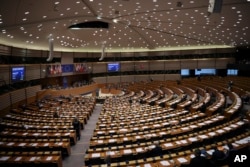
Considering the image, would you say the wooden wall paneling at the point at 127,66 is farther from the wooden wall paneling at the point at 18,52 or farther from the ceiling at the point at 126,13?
the ceiling at the point at 126,13

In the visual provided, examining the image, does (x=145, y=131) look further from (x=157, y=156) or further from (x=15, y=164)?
(x=15, y=164)

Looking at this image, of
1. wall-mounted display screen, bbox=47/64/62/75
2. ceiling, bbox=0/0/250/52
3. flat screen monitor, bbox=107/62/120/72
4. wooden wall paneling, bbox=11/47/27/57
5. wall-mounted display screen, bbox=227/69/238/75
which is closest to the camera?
ceiling, bbox=0/0/250/52

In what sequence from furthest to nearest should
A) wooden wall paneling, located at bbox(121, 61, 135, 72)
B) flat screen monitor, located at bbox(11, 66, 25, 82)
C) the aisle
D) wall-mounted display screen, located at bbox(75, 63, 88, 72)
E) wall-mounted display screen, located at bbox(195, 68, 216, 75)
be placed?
wooden wall paneling, located at bbox(121, 61, 135, 72) → wall-mounted display screen, located at bbox(195, 68, 216, 75) → wall-mounted display screen, located at bbox(75, 63, 88, 72) → flat screen monitor, located at bbox(11, 66, 25, 82) → the aisle

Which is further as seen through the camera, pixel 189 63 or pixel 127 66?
pixel 127 66

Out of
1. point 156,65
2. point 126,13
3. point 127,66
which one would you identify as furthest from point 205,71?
point 126,13

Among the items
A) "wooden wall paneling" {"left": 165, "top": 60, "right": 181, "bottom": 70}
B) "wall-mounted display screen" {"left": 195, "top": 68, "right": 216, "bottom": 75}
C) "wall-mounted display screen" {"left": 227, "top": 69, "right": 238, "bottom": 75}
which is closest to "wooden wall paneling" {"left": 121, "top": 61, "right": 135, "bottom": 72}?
"wooden wall paneling" {"left": 165, "top": 60, "right": 181, "bottom": 70}

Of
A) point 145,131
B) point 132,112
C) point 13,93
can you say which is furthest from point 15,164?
point 13,93

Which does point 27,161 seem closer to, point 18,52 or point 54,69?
point 18,52

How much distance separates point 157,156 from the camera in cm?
806

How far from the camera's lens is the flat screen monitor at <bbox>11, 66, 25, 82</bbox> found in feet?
67.5

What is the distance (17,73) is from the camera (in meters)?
21.4

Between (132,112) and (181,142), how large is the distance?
791 centimetres

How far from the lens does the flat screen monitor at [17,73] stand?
2056cm

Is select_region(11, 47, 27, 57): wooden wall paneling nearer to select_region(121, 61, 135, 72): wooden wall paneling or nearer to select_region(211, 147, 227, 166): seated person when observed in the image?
select_region(121, 61, 135, 72): wooden wall paneling
